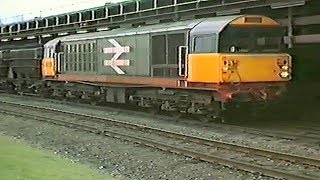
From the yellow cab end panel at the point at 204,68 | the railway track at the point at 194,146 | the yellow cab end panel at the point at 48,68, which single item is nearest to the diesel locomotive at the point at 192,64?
the yellow cab end panel at the point at 204,68

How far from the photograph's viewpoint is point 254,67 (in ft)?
49.5

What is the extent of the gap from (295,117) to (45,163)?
9.70 metres

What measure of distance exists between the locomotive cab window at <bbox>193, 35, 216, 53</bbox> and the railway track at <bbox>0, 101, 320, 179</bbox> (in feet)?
8.17

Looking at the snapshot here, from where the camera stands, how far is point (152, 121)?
17.2m

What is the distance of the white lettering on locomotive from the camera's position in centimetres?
1947

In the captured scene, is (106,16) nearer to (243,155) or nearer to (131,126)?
(131,126)

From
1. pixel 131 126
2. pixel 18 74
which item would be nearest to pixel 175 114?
pixel 131 126

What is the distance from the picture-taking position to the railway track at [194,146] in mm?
9539

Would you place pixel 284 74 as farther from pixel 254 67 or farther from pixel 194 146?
pixel 194 146

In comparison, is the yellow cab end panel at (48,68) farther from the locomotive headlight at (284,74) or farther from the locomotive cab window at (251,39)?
the locomotive headlight at (284,74)

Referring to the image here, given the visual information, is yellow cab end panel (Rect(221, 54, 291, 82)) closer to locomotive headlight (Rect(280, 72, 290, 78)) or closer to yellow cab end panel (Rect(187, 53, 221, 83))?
locomotive headlight (Rect(280, 72, 290, 78))

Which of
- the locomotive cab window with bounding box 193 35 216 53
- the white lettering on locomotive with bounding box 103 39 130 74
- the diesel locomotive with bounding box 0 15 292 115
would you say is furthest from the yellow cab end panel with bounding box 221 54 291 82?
the white lettering on locomotive with bounding box 103 39 130 74

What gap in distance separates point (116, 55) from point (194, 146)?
28.0 ft

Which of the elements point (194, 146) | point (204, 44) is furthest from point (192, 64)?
point (194, 146)
